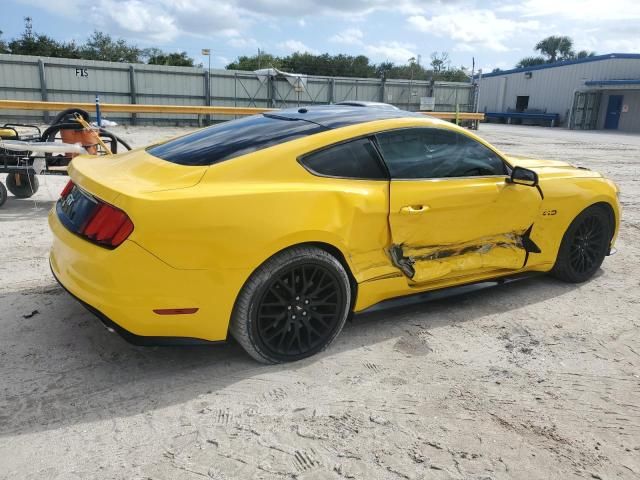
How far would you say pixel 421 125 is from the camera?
3783 millimetres

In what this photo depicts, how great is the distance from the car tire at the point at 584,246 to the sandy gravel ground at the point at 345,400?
62 cm

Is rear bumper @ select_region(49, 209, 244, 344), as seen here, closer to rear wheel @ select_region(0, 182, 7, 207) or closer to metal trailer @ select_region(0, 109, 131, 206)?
metal trailer @ select_region(0, 109, 131, 206)

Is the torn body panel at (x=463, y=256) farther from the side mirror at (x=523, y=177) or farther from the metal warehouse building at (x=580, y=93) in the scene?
the metal warehouse building at (x=580, y=93)

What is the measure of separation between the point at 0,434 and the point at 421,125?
10.2 feet

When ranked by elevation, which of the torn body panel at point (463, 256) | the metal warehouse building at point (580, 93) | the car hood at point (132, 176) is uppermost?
the metal warehouse building at point (580, 93)

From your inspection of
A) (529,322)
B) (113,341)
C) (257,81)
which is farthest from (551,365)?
(257,81)

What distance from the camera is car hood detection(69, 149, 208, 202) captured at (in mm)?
2875

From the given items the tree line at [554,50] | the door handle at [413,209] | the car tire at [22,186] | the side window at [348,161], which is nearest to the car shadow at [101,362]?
the door handle at [413,209]

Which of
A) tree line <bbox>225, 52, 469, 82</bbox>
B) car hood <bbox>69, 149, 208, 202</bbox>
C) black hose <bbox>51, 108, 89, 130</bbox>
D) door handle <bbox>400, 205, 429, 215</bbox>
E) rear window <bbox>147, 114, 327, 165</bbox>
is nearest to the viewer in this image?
car hood <bbox>69, 149, 208, 202</bbox>

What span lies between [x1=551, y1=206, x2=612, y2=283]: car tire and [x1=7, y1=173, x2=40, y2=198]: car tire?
6.87m

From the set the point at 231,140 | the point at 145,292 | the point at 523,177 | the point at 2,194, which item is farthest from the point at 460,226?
the point at 2,194

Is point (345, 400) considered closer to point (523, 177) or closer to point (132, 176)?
point (132, 176)

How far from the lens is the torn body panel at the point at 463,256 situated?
11.9 feet

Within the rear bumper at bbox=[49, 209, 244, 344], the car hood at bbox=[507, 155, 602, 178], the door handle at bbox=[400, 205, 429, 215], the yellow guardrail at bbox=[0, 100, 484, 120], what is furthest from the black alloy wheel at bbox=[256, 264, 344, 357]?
the yellow guardrail at bbox=[0, 100, 484, 120]
